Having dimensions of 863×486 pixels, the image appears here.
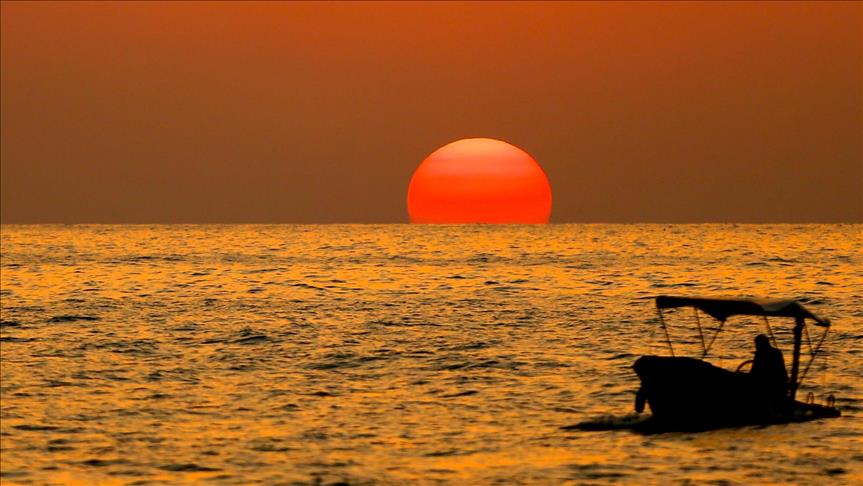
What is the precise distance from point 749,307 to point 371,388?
1024 cm

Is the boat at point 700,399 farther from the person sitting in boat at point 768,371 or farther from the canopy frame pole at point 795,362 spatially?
the canopy frame pole at point 795,362

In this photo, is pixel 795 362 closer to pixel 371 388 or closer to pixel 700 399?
pixel 700 399

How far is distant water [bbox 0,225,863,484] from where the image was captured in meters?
23.9

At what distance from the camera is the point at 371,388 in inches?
1331

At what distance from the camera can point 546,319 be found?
55500mm

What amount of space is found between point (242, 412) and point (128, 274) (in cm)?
7133

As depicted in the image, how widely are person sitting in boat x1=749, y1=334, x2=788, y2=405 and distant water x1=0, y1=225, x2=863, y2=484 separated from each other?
87 centimetres

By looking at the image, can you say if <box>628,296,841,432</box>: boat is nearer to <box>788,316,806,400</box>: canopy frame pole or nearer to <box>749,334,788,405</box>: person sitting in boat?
<box>749,334,788,405</box>: person sitting in boat

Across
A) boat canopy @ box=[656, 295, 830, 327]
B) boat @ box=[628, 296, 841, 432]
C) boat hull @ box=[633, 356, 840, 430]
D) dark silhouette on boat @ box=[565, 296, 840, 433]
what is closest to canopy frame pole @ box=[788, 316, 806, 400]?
boat canopy @ box=[656, 295, 830, 327]

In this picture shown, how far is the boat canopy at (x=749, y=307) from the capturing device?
29184 mm

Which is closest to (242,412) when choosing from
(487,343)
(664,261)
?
(487,343)

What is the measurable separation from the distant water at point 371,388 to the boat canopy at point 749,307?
2588 millimetres

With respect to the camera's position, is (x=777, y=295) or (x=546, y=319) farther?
(x=777, y=295)

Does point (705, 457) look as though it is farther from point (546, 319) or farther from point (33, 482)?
point (546, 319)
